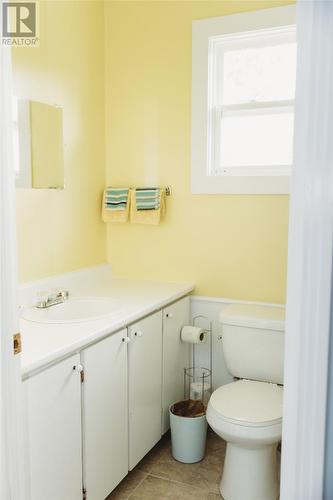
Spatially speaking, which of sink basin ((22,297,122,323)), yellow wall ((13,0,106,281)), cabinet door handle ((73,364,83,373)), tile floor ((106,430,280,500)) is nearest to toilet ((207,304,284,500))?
tile floor ((106,430,280,500))

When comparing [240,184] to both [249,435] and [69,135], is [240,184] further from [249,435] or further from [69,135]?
[249,435]

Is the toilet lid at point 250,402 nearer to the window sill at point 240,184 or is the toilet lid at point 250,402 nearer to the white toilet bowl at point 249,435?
the white toilet bowl at point 249,435

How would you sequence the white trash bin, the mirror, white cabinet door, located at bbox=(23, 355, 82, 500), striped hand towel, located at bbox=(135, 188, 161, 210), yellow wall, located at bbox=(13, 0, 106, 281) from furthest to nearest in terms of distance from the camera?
striped hand towel, located at bbox=(135, 188, 161, 210) < the white trash bin < yellow wall, located at bbox=(13, 0, 106, 281) < the mirror < white cabinet door, located at bbox=(23, 355, 82, 500)

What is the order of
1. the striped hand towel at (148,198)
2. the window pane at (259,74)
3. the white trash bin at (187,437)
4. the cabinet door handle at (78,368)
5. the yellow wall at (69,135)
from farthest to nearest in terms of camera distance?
the striped hand towel at (148,198), the window pane at (259,74), the white trash bin at (187,437), the yellow wall at (69,135), the cabinet door handle at (78,368)

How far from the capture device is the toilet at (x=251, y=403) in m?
2.06

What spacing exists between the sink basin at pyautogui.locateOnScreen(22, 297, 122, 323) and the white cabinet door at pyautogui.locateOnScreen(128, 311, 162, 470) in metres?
0.19

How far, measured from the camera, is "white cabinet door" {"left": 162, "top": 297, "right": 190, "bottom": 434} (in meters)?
2.56

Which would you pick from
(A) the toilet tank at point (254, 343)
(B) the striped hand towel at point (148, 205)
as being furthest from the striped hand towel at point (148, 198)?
(A) the toilet tank at point (254, 343)

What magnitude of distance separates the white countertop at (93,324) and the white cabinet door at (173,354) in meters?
0.08

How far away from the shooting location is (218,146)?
2779mm

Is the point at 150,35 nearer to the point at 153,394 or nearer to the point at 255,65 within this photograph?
the point at 255,65

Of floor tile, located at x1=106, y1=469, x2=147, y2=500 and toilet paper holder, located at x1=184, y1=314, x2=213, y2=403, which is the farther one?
toilet paper holder, located at x1=184, y1=314, x2=213, y2=403

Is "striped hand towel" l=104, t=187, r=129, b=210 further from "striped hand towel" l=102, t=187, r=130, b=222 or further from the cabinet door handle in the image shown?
the cabinet door handle

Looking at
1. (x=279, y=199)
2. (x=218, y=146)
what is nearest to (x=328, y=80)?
(x=279, y=199)
